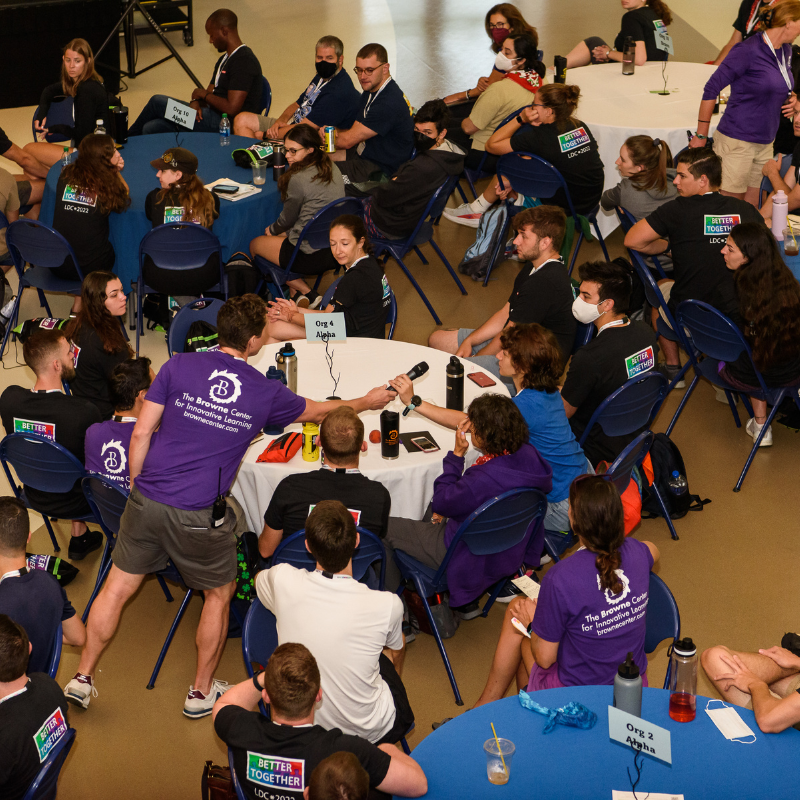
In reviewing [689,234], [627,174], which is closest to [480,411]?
[689,234]

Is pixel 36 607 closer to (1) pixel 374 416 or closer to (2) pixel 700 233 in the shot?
(1) pixel 374 416

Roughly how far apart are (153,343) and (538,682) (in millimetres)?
3925

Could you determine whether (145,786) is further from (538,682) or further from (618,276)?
(618,276)

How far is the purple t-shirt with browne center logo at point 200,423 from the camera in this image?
11.1ft

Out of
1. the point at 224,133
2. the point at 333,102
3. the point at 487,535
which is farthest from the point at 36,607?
the point at 333,102

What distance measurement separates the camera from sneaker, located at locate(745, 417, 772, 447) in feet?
17.2

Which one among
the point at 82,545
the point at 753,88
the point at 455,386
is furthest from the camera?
the point at 753,88

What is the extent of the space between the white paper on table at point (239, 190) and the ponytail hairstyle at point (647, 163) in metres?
2.38

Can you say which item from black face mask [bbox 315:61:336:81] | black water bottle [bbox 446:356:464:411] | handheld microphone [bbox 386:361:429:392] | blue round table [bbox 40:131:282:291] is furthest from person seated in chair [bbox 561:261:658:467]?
black face mask [bbox 315:61:336:81]

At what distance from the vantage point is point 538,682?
3105mm

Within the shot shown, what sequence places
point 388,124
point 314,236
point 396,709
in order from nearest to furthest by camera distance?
point 396,709 → point 314,236 → point 388,124

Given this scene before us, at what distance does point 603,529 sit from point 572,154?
4039 mm

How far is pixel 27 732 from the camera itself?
2596 mm

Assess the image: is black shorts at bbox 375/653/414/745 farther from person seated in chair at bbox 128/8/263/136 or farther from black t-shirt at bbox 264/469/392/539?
person seated in chair at bbox 128/8/263/136
